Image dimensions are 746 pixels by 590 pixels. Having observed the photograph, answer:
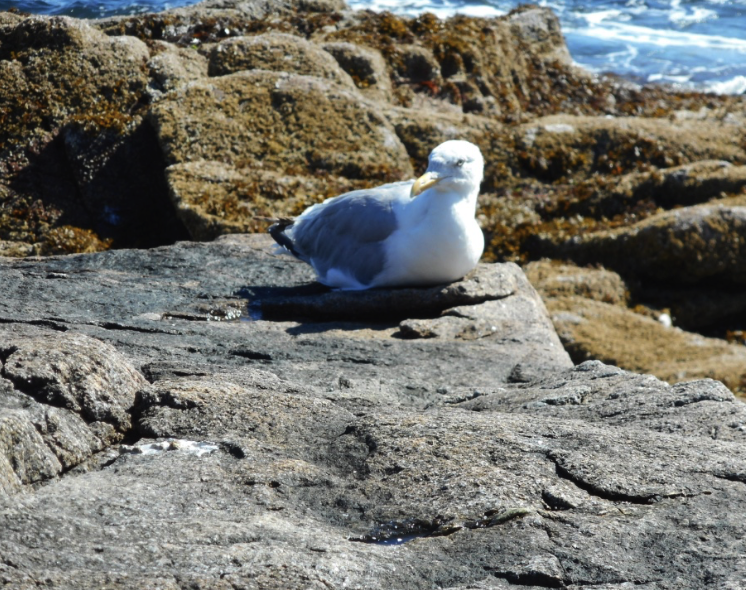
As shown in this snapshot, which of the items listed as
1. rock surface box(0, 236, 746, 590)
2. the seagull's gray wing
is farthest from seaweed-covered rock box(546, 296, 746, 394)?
rock surface box(0, 236, 746, 590)

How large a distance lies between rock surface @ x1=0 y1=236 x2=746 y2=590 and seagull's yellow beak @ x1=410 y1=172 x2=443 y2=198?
4.51 ft

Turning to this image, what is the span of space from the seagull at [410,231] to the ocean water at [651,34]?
15454 millimetres

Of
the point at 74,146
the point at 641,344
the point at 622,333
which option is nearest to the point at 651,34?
the point at 622,333

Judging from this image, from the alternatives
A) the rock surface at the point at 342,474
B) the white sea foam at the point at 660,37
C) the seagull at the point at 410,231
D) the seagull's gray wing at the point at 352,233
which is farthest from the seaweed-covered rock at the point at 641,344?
the white sea foam at the point at 660,37

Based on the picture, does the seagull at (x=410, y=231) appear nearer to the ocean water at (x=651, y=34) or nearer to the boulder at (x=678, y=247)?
the boulder at (x=678, y=247)

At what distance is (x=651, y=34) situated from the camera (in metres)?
24.2

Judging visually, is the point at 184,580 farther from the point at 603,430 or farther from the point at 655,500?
the point at 603,430

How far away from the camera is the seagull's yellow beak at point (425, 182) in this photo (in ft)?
18.3

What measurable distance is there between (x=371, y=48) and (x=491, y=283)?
718 centimetres

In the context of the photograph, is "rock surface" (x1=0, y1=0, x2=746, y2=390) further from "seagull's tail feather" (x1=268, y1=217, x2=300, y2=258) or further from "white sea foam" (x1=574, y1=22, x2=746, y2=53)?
"white sea foam" (x1=574, y1=22, x2=746, y2=53)

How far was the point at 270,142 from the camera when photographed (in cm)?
973

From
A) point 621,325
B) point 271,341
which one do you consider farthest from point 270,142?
point 271,341

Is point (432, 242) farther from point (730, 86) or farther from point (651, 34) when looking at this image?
point (651, 34)

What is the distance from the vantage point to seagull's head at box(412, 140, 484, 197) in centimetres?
572
